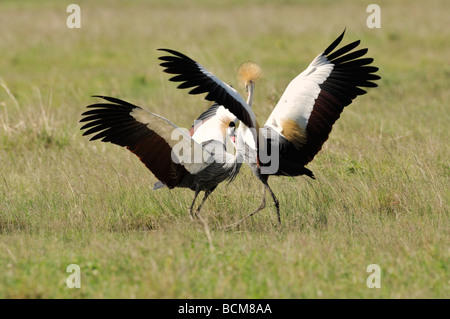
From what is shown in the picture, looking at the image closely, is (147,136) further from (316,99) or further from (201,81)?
(316,99)

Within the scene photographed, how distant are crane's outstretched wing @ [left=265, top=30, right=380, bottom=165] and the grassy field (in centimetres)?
70

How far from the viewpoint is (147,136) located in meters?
5.97

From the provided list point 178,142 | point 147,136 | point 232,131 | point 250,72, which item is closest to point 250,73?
point 250,72

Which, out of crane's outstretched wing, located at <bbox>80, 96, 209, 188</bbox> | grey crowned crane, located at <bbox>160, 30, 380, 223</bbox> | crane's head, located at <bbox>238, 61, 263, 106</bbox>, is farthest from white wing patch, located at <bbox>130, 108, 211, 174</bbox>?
crane's head, located at <bbox>238, 61, 263, 106</bbox>

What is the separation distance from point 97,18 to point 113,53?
548 cm

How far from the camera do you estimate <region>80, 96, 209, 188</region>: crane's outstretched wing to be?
19.1 feet

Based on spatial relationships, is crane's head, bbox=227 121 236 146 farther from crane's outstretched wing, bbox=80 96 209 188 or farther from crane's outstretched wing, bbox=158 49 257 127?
crane's outstretched wing, bbox=158 49 257 127

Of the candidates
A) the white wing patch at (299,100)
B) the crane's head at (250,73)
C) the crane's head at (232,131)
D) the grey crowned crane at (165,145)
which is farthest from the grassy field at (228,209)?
the crane's head at (250,73)

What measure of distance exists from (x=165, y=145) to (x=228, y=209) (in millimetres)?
1066

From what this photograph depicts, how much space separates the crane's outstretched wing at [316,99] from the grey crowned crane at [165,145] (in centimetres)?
57

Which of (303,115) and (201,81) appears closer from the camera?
(201,81)
